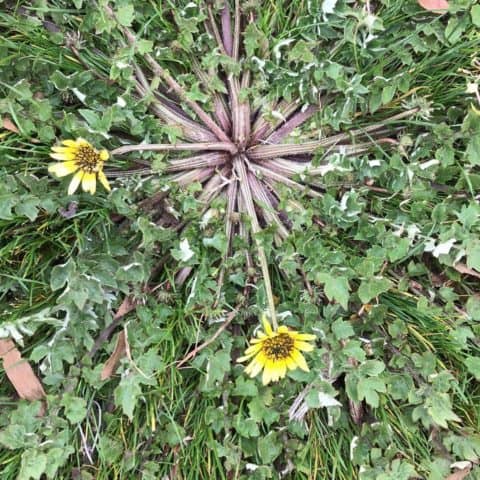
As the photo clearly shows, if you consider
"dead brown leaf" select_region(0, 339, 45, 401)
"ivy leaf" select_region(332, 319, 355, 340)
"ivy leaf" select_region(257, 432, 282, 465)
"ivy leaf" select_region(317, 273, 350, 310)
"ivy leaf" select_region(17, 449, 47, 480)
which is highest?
"ivy leaf" select_region(317, 273, 350, 310)

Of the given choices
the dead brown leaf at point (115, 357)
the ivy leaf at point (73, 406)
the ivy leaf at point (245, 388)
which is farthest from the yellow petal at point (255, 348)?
the ivy leaf at point (73, 406)

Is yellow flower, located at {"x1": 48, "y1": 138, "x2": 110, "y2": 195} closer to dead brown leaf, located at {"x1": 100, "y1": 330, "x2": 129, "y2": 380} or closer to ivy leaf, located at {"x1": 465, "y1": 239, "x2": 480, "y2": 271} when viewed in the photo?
dead brown leaf, located at {"x1": 100, "y1": 330, "x2": 129, "y2": 380}

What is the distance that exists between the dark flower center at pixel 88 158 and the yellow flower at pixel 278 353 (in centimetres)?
78

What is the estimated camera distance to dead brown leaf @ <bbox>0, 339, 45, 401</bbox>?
106 inches

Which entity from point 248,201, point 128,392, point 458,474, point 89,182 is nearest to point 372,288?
point 248,201

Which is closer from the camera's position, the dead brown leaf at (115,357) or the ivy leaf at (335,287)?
the ivy leaf at (335,287)

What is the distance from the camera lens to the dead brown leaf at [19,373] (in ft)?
8.85

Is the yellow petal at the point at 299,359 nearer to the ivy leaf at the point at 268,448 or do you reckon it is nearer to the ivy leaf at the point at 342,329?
the ivy leaf at the point at 342,329

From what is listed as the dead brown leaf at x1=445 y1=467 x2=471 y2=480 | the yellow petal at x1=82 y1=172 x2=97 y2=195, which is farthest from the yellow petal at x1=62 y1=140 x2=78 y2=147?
the dead brown leaf at x1=445 y1=467 x2=471 y2=480

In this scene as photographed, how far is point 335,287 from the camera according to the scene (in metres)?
2.50

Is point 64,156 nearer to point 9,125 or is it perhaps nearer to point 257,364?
point 9,125

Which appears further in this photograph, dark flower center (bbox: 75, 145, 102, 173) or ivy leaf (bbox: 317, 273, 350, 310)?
ivy leaf (bbox: 317, 273, 350, 310)

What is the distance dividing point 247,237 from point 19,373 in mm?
1042

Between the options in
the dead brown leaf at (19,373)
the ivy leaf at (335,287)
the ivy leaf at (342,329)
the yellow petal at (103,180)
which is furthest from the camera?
the dead brown leaf at (19,373)
